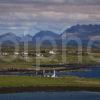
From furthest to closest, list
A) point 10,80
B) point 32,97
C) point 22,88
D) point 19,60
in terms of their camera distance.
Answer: point 19,60
point 10,80
point 22,88
point 32,97

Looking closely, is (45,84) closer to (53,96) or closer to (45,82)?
(45,82)

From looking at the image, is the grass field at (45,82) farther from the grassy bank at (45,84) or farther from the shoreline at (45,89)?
the shoreline at (45,89)

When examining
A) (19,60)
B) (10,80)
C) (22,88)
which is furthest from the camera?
(19,60)

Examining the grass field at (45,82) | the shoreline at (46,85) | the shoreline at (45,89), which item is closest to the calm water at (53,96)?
the shoreline at (45,89)

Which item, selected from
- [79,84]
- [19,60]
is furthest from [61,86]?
[19,60]

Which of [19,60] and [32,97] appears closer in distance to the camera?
[32,97]

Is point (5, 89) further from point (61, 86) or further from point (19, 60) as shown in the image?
point (19, 60)

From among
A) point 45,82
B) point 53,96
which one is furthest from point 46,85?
point 53,96
